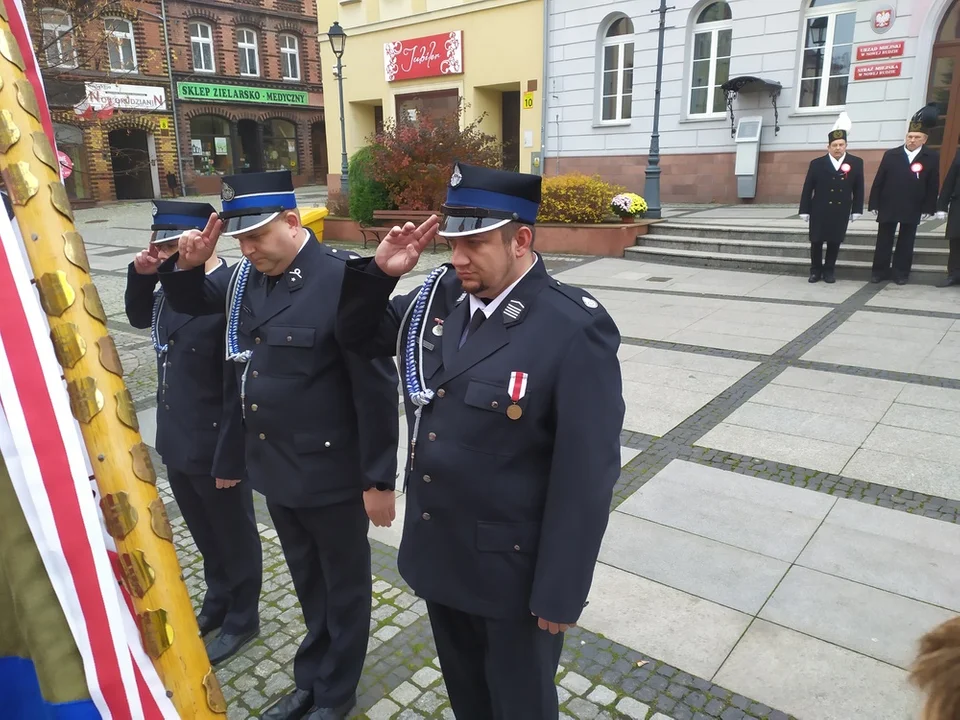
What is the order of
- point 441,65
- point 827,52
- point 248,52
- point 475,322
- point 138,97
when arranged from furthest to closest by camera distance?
point 248,52
point 138,97
point 441,65
point 827,52
point 475,322

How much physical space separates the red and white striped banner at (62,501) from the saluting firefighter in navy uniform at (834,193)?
10.7 m

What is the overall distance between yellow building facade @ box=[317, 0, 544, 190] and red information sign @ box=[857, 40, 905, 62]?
7.70 m

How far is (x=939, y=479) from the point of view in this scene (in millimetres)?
4668

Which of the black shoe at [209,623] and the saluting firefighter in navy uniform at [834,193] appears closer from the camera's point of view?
the black shoe at [209,623]

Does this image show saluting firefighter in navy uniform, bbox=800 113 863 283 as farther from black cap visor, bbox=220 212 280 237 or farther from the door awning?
black cap visor, bbox=220 212 280 237

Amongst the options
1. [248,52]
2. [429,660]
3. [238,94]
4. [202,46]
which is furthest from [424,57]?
[429,660]

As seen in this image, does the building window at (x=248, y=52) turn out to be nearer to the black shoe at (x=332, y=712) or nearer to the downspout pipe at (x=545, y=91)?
the downspout pipe at (x=545, y=91)

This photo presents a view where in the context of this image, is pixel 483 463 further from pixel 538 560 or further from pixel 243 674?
pixel 243 674

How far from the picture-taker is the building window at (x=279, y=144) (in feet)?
119

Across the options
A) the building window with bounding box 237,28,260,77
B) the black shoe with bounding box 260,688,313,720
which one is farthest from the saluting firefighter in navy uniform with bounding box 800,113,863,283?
the building window with bounding box 237,28,260,77

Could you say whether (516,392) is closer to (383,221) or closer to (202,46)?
(383,221)

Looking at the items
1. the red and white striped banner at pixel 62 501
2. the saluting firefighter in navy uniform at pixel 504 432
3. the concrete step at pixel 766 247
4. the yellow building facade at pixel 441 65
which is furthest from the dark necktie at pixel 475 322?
the yellow building facade at pixel 441 65

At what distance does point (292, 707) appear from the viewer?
2.88 meters

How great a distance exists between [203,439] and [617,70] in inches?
685
